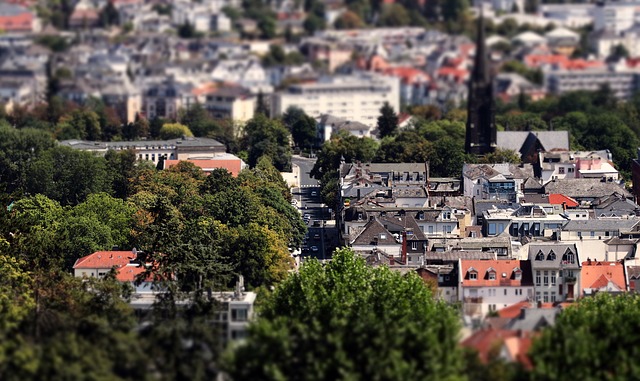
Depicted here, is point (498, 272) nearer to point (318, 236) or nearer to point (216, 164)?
point (318, 236)

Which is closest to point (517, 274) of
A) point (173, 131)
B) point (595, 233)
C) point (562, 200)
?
point (595, 233)

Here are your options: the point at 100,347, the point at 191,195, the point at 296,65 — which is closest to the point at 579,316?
the point at 100,347

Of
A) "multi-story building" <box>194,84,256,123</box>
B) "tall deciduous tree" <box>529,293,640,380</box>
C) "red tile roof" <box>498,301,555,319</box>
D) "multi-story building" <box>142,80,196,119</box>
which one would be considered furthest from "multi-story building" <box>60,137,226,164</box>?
"tall deciduous tree" <box>529,293,640,380</box>

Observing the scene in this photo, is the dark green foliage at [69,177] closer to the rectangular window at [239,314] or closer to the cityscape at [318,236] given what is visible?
the cityscape at [318,236]

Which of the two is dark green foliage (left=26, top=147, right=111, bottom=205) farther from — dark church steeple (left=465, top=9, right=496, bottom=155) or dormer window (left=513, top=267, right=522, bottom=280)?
dormer window (left=513, top=267, right=522, bottom=280)

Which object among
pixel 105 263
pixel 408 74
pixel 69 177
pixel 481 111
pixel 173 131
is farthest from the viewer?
pixel 408 74

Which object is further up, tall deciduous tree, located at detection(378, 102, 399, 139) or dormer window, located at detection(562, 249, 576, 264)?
tall deciduous tree, located at detection(378, 102, 399, 139)
